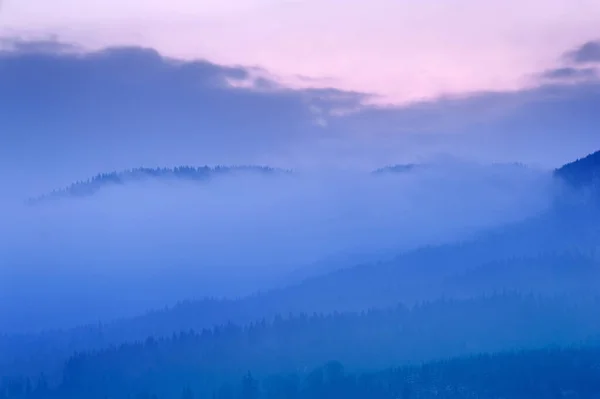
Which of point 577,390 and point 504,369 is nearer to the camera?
point 577,390

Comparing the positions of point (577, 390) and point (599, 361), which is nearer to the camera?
point (577, 390)

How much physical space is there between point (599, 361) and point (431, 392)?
46.7 meters

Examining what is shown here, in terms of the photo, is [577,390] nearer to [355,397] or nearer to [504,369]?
[504,369]

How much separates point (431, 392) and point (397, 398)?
8.97 meters

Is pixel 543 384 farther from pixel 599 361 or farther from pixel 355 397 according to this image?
pixel 355 397

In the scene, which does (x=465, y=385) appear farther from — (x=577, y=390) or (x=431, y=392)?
(x=577, y=390)

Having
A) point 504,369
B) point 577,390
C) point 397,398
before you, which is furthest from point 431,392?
point 577,390

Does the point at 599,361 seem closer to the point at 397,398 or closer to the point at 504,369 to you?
the point at 504,369

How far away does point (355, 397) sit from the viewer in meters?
199

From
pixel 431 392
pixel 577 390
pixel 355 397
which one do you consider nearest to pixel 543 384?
pixel 577 390

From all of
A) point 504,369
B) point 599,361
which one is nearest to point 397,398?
point 504,369

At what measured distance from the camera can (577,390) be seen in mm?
184750

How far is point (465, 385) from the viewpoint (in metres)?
194

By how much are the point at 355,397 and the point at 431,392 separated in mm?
20443
